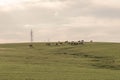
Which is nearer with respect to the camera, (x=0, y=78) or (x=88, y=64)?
(x=0, y=78)

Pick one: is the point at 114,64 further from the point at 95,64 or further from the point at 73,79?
the point at 73,79

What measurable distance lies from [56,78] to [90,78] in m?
3.98

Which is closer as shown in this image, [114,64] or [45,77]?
[45,77]

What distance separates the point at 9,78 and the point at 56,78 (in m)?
5.22

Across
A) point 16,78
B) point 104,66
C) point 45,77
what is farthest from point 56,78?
point 104,66

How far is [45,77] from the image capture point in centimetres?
4059

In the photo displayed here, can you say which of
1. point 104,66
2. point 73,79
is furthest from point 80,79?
point 104,66

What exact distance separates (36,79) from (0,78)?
3965 mm

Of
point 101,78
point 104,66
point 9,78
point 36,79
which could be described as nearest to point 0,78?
point 9,78

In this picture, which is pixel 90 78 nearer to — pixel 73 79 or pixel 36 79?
pixel 73 79

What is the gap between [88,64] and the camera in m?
62.1

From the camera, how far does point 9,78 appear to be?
38.8 m

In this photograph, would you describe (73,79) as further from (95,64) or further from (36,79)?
(95,64)

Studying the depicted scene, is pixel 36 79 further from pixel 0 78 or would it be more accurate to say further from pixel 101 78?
pixel 101 78
